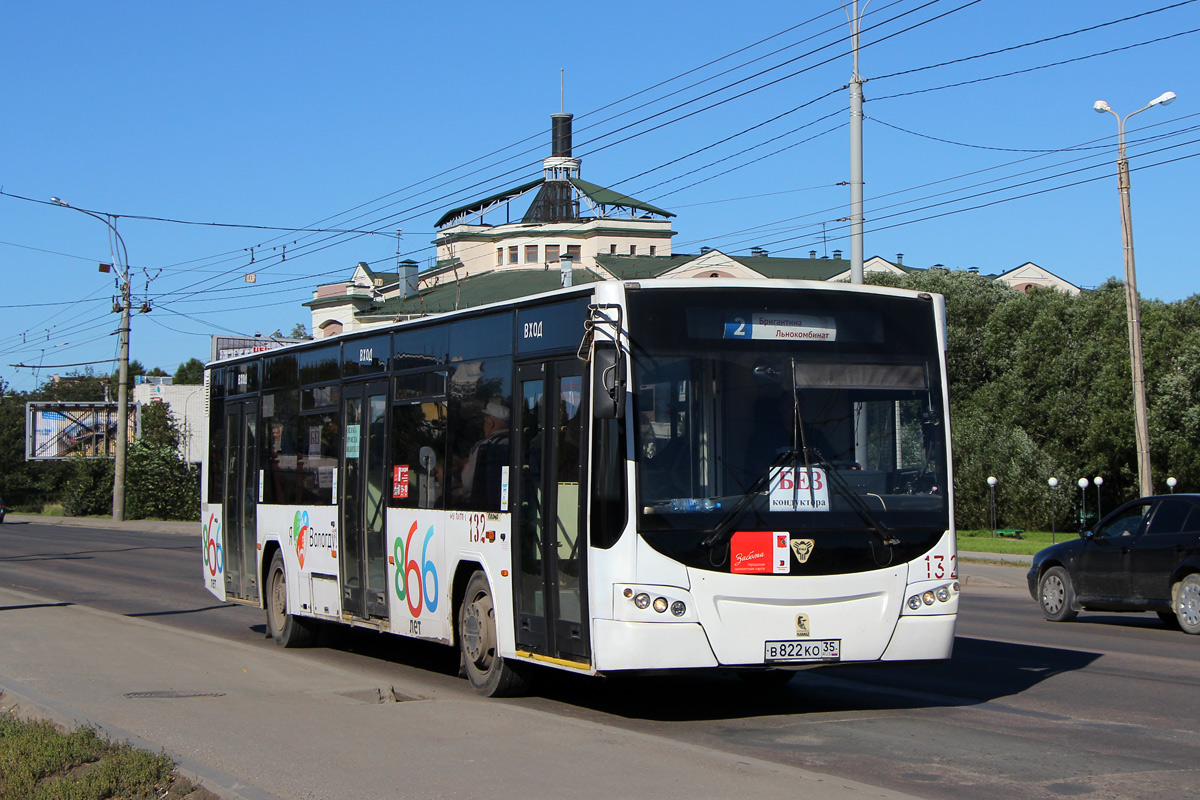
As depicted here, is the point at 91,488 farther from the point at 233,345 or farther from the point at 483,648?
the point at 483,648

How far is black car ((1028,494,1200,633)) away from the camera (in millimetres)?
15531

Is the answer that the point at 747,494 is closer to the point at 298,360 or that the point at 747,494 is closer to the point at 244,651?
the point at 244,651

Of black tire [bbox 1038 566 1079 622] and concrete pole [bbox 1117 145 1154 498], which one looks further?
concrete pole [bbox 1117 145 1154 498]

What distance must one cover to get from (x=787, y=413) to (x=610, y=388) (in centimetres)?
131

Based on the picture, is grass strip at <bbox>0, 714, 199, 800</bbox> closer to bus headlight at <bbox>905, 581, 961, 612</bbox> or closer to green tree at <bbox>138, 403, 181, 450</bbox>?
bus headlight at <bbox>905, 581, 961, 612</bbox>

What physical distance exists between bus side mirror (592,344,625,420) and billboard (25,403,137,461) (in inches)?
3074

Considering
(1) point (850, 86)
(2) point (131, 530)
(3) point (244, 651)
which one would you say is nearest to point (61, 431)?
(2) point (131, 530)

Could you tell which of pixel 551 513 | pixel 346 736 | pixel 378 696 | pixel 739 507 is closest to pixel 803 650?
pixel 739 507

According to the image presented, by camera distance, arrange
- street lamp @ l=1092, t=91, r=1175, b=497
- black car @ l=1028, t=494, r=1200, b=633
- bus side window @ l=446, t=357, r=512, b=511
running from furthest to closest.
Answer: street lamp @ l=1092, t=91, r=1175, b=497 → black car @ l=1028, t=494, r=1200, b=633 → bus side window @ l=446, t=357, r=512, b=511

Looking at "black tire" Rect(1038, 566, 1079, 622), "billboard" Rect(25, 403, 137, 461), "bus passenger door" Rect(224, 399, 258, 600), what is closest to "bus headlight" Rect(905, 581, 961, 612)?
"black tire" Rect(1038, 566, 1079, 622)

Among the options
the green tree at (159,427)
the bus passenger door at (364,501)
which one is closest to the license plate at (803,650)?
the bus passenger door at (364,501)

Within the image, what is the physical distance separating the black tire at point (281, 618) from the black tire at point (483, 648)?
4.25m

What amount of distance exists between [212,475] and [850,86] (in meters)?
13.8

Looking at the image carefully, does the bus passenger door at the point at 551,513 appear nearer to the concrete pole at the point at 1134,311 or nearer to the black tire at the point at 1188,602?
the black tire at the point at 1188,602
